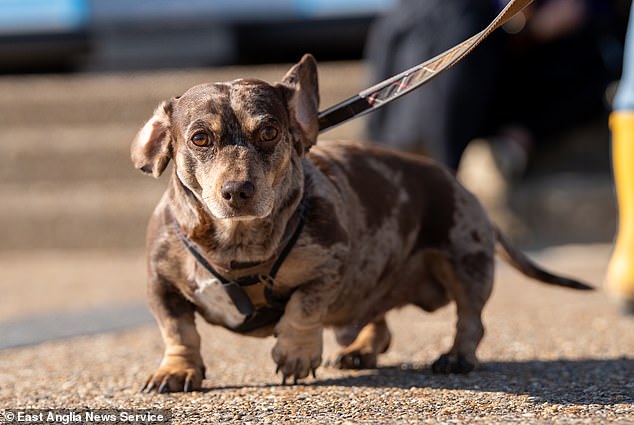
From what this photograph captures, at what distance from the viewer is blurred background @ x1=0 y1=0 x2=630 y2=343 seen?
7336 mm

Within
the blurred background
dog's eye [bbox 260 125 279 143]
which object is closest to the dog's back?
dog's eye [bbox 260 125 279 143]

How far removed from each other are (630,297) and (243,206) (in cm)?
215

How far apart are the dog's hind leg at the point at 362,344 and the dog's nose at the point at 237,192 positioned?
35.6 inches

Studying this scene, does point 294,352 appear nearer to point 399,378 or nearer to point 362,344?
point 399,378

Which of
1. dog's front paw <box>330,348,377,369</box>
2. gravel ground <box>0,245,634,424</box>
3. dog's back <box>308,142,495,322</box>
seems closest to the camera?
gravel ground <box>0,245,634,424</box>

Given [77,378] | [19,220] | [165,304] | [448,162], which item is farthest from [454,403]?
[19,220]

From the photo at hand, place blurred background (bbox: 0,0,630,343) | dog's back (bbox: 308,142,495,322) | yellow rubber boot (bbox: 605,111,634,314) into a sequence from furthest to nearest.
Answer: blurred background (bbox: 0,0,630,343) < yellow rubber boot (bbox: 605,111,634,314) < dog's back (bbox: 308,142,495,322)

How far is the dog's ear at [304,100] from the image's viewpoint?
2928 millimetres

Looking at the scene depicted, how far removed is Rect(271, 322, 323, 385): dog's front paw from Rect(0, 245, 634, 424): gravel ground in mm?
51

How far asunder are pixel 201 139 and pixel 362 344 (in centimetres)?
103

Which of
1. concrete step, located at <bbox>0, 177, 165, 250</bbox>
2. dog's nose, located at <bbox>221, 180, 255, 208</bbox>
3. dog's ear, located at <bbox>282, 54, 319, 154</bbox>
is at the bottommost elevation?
dog's nose, located at <bbox>221, 180, 255, 208</bbox>

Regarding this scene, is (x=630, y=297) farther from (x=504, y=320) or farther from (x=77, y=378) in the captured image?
(x=77, y=378)

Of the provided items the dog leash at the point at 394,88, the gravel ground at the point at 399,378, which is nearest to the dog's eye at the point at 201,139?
the dog leash at the point at 394,88

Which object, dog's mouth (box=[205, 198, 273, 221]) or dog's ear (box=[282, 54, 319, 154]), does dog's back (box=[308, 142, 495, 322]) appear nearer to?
dog's ear (box=[282, 54, 319, 154])
